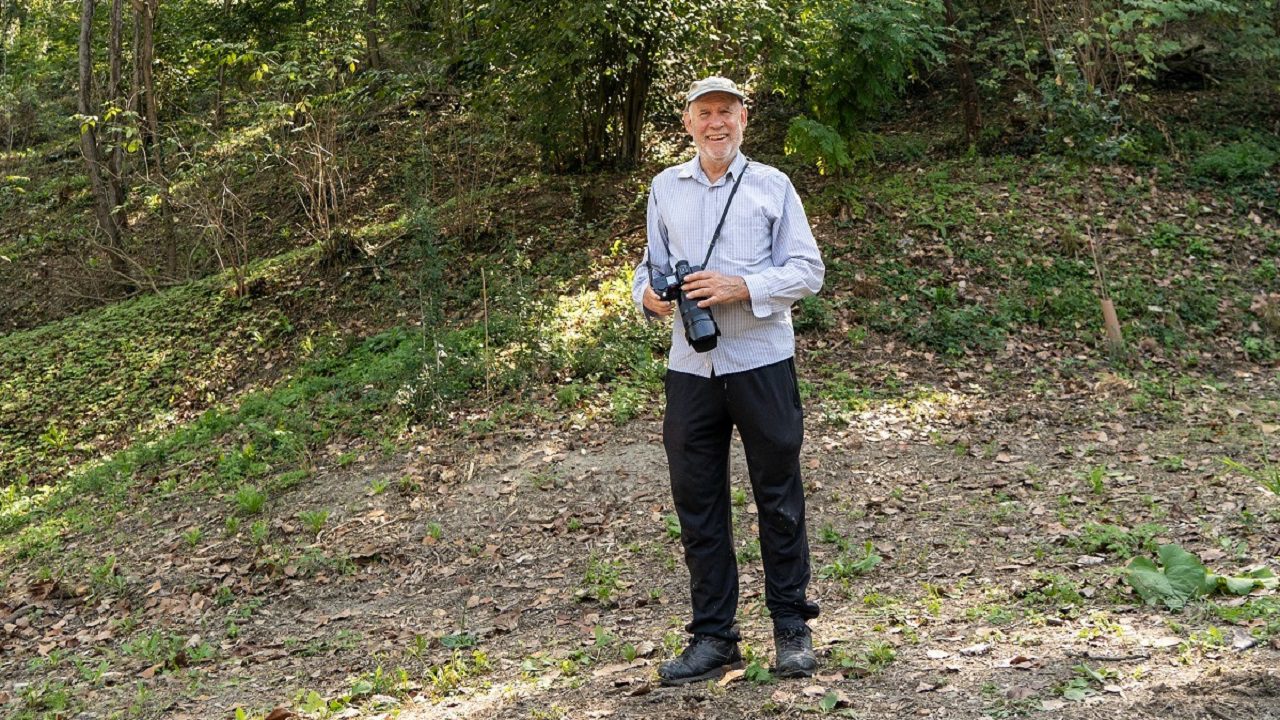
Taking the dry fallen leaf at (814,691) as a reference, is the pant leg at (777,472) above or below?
above

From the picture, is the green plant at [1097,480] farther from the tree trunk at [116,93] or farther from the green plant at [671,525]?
the tree trunk at [116,93]

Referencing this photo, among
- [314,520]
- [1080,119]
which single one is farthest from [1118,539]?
[1080,119]

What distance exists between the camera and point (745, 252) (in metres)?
3.89

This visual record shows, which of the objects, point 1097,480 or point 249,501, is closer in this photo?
point 1097,480

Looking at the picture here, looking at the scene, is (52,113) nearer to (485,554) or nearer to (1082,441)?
(485,554)

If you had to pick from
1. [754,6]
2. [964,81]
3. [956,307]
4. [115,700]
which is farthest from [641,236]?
[115,700]

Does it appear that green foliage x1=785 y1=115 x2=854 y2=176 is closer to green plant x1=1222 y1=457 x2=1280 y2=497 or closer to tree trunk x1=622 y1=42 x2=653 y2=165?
tree trunk x1=622 y1=42 x2=653 y2=165

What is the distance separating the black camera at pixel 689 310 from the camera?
3.69m

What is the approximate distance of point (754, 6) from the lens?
10.9m

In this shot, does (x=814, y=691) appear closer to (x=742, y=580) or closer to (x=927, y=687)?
(x=927, y=687)

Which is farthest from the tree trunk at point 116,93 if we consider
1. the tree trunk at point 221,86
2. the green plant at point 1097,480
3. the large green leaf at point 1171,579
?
the large green leaf at point 1171,579

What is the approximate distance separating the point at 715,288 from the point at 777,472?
71cm

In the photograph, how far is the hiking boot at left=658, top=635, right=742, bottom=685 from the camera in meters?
3.97

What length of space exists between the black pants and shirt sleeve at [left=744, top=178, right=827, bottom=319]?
0.79ft
